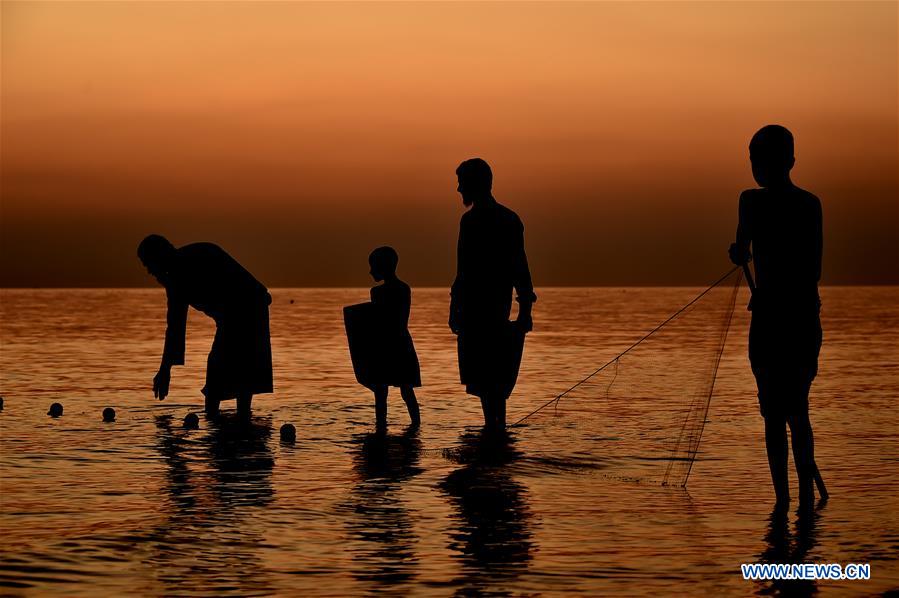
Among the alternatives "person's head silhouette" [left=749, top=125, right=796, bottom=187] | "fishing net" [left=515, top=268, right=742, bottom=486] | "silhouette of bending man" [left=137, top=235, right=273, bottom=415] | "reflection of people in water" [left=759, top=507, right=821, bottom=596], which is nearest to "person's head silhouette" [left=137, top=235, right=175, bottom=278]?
"silhouette of bending man" [left=137, top=235, right=273, bottom=415]

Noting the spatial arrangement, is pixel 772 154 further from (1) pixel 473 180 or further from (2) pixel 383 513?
(1) pixel 473 180

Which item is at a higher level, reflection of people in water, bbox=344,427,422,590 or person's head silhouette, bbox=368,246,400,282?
person's head silhouette, bbox=368,246,400,282

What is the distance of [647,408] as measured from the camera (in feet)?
31.0

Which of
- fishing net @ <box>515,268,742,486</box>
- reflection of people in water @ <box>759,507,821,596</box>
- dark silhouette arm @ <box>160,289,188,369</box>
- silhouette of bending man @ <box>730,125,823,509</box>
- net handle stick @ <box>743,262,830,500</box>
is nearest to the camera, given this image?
reflection of people in water @ <box>759,507,821,596</box>

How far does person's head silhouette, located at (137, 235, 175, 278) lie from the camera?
11133 millimetres

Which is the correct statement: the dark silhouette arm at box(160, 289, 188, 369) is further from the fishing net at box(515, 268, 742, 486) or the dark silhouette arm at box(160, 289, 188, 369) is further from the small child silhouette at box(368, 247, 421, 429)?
the fishing net at box(515, 268, 742, 486)

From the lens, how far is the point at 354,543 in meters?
6.61

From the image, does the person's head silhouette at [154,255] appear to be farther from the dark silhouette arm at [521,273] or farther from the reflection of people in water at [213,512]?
the dark silhouette arm at [521,273]

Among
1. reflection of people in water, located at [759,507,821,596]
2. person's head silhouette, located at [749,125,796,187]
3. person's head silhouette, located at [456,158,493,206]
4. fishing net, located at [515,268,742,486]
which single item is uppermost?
person's head silhouette, located at [456,158,493,206]

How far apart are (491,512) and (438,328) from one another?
37472 mm

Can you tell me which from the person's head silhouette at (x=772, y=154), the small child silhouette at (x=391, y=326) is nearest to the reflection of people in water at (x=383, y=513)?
the small child silhouette at (x=391, y=326)

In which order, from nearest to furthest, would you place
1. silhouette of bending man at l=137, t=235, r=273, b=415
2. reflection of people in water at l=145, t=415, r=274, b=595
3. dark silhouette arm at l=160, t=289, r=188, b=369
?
1. reflection of people in water at l=145, t=415, r=274, b=595
2. dark silhouette arm at l=160, t=289, r=188, b=369
3. silhouette of bending man at l=137, t=235, r=273, b=415

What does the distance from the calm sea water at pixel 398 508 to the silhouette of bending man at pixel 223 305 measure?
0.48m

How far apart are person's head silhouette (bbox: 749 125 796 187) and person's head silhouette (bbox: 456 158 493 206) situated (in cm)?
323
